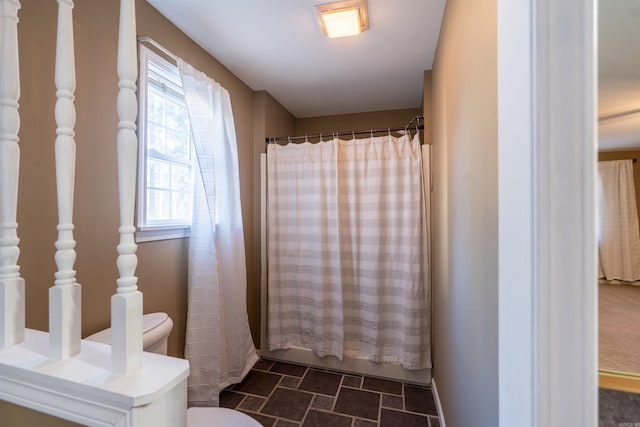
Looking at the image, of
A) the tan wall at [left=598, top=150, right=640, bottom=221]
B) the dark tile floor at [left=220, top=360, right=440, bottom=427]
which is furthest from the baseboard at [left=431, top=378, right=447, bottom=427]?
the tan wall at [left=598, top=150, right=640, bottom=221]

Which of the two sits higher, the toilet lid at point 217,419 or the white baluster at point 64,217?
the white baluster at point 64,217

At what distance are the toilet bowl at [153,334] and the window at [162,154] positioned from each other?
449 millimetres

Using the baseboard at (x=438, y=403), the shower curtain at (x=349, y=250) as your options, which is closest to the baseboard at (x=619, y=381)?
the baseboard at (x=438, y=403)

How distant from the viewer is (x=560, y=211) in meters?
0.44

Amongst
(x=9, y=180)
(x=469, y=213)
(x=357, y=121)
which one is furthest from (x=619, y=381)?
(x=357, y=121)

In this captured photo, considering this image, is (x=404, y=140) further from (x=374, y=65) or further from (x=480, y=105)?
(x=480, y=105)

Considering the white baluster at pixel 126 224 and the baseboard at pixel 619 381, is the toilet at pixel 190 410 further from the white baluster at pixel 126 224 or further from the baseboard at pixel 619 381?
the baseboard at pixel 619 381

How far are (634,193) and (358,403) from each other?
195cm

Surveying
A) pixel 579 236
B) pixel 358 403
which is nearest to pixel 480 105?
pixel 579 236

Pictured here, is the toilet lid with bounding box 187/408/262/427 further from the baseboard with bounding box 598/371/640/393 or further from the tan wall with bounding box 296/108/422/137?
the tan wall with bounding box 296/108/422/137

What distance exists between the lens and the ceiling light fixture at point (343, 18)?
5.05 ft

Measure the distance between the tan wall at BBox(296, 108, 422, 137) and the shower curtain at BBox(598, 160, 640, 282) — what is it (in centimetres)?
271

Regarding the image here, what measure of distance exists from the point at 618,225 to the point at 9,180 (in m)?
1.61

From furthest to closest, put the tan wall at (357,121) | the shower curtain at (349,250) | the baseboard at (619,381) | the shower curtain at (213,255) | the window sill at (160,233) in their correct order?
the tan wall at (357,121), the shower curtain at (349,250), the shower curtain at (213,255), the window sill at (160,233), the baseboard at (619,381)
